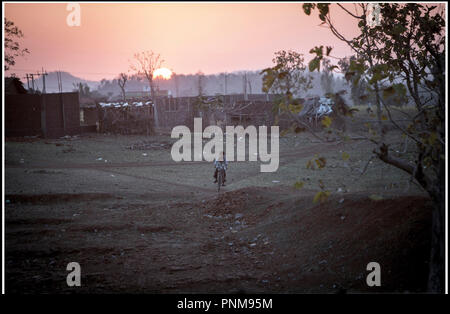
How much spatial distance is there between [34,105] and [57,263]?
1921 centimetres

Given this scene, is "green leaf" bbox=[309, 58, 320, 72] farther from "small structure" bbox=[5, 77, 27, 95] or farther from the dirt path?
"small structure" bbox=[5, 77, 27, 95]

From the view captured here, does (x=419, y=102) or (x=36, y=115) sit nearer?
(x=419, y=102)

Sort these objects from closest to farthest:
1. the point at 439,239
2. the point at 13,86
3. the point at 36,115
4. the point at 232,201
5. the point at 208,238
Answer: the point at 439,239
the point at 208,238
the point at 232,201
the point at 36,115
the point at 13,86

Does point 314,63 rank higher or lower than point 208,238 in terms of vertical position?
higher

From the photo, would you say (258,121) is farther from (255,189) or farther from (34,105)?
(255,189)

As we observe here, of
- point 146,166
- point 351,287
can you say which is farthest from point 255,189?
point 146,166

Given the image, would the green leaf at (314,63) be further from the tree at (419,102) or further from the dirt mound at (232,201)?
the dirt mound at (232,201)

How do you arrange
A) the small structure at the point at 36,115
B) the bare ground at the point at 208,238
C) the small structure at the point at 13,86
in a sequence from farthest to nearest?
the small structure at the point at 13,86 → the small structure at the point at 36,115 → the bare ground at the point at 208,238

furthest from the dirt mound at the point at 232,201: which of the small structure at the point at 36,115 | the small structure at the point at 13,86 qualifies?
the small structure at the point at 13,86

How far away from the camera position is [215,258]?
275 inches

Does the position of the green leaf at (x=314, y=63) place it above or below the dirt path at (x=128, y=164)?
above

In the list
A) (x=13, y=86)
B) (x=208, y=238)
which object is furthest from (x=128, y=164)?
(x=13, y=86)

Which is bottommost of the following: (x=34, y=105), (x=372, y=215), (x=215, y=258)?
(x=215, y=258)

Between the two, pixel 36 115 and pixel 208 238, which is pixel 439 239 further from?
pixel 36 115
